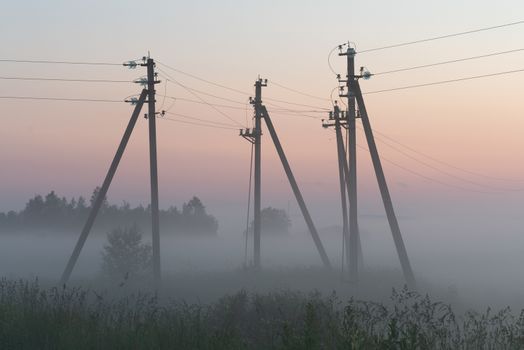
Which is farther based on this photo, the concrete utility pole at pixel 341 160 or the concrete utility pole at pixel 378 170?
the concrete utility pole at pixel 341 160

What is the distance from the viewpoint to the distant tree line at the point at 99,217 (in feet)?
387

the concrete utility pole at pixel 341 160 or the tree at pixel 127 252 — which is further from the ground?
the concrete utility pole at pixel 341 160

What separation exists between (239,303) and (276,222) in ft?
414

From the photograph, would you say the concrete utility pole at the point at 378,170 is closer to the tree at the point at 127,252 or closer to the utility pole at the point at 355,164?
the utility pole at the point at 355,164

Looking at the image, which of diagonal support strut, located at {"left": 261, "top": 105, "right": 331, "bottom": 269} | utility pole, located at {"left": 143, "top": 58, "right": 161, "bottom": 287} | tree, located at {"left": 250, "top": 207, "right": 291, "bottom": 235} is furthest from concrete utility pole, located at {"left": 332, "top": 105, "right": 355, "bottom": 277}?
tree, located at {"left": 250, "top": 207, "right": 291, "bottom": 235}

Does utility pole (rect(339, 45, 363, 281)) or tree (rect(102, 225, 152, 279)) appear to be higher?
utility pole (rect(339, 45, 363, 281))

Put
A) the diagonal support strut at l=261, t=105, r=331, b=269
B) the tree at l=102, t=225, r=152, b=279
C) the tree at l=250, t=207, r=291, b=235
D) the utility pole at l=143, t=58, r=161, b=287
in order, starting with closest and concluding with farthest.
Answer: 1. the utility pole at l=143, t=58, r=161, b=287
2. the diagonal support strut at l=261, t=105, r=331, b=269
3. the tree at l=102, t=225, r=152, b=279
4. the tree at l=250, t=207, r=291, b=235

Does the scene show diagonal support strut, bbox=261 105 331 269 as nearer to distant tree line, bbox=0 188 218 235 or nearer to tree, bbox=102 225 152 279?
tree, bbox=102 225 152 279

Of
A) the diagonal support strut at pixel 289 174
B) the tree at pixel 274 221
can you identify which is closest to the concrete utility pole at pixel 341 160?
the diagonal support strut at pixel 289 174

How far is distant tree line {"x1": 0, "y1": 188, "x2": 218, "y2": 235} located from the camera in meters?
118

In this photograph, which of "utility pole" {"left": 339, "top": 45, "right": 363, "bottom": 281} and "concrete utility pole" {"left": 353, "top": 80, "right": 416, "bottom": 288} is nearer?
"concrete utility pole" {"left": 353, "top": 80, "right": 416, "bottom": 288}

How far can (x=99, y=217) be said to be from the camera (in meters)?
119

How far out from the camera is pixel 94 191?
120312 millimetres

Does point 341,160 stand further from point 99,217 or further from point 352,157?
point 99,217
